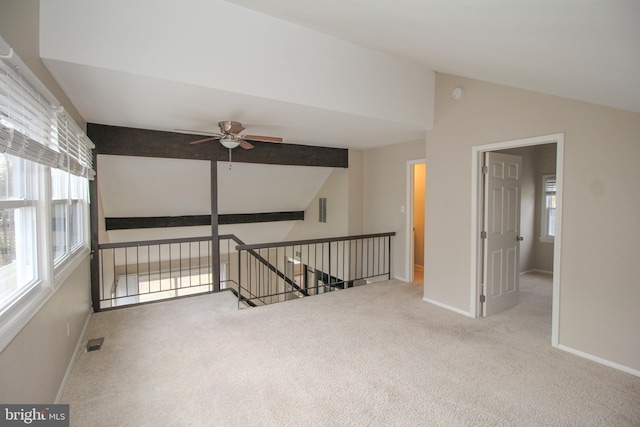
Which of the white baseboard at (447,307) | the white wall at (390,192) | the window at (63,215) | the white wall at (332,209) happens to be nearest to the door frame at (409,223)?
the white wall at (390,192)

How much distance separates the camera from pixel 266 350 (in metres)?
2.95

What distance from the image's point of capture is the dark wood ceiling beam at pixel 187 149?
4.02m

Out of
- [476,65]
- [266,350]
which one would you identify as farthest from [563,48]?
[266,350]

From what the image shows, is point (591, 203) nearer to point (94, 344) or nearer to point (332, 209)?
point (332, 209)

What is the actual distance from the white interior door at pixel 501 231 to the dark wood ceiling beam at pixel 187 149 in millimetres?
2764

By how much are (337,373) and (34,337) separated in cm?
207

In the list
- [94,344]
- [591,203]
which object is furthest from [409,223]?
[94,344]

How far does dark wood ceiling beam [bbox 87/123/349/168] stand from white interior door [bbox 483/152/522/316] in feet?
9.07

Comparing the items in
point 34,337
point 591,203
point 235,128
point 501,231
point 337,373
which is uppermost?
point 235,128

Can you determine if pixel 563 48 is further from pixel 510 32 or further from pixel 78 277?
pixel 78 277

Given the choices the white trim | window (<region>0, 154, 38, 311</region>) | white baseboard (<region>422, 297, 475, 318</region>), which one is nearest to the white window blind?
window (<region>0, 154, 38, 311</region>)

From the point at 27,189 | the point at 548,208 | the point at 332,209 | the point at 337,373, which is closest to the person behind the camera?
the point at 27,189

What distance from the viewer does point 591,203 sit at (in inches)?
109

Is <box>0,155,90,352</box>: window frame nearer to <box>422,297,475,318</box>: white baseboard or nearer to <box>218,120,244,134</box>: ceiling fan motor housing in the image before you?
<box>218,120,244,134</box>: ceiling fan motor housing
